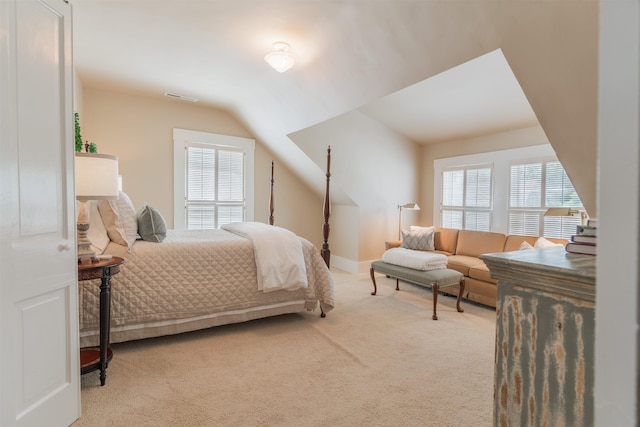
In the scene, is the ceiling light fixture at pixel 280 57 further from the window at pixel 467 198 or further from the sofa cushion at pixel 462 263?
the window at pixel 467 198

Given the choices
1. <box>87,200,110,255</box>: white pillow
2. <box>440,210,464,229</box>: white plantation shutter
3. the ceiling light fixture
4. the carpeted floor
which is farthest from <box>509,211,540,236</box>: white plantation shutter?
<box>87,200,110,255</box>: white pillow

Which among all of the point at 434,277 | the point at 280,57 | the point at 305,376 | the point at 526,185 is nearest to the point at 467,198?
the point at 526,185

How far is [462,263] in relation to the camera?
3.97 meters

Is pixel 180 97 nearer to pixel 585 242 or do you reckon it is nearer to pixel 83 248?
pixel 83 248

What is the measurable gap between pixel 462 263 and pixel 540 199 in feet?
4.29

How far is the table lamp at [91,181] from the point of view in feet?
6.41

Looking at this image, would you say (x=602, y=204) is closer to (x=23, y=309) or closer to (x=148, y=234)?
(x=23, y=309)

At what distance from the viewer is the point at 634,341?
1.14ft

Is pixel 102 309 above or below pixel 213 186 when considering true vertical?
below

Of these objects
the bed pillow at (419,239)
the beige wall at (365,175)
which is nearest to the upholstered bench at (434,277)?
the bed pillow at (419,239)

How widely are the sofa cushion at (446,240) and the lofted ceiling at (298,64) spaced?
1504mm

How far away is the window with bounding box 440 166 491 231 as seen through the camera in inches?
188

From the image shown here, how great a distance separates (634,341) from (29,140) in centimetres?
201

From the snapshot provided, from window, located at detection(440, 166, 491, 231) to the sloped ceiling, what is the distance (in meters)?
0.63
